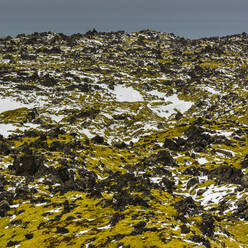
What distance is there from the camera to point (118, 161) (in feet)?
250

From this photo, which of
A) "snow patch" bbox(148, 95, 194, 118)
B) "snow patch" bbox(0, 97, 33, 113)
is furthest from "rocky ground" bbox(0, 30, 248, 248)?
"snow patch" bbox(148, 95, 194, 118)

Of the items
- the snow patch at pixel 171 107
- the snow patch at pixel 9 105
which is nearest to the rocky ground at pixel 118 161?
the snow patch at pixel 9 105

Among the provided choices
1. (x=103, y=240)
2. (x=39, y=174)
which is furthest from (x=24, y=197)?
(x=103, y=240)

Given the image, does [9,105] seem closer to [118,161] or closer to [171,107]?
[118,161]

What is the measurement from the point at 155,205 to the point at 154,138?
56.2 m

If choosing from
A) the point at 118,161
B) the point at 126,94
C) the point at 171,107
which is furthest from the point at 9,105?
the point at 171,107

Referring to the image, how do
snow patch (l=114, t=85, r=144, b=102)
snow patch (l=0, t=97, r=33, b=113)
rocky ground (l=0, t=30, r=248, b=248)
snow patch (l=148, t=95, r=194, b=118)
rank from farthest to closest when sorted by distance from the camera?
snow patch (l=114, t=85, r=144, b=102), snow patch (l=148, t=95, r=194, b=118), snow patch (l=0, t=97, r=33, b=113), rocky ground (l=0, t=30, r=248, b=248)

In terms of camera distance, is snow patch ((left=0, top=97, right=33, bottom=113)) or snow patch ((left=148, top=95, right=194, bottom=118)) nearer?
snow patch ((left=0, top=97, right=33, bottom=113))

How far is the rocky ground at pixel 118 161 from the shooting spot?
1326 inches

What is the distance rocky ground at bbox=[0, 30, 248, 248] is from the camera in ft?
111

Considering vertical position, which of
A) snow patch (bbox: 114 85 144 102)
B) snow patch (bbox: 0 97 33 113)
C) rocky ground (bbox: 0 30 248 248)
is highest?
A: snow patch (bbox: 114 85 144 102)

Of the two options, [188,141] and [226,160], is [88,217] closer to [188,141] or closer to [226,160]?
[226,160]

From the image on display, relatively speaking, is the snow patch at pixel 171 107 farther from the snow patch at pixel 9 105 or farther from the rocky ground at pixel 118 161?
the snow patch at pixel 9 105

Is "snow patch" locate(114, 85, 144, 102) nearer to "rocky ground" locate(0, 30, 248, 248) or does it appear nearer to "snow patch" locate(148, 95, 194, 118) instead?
"rocky ground" locate(0, 30, 248, 248)
